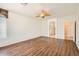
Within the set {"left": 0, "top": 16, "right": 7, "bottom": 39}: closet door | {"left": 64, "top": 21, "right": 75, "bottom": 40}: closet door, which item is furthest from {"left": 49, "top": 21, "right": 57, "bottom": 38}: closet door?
{"left": 0, "top": 16, "right": 7, "bottom": 39}: closet door

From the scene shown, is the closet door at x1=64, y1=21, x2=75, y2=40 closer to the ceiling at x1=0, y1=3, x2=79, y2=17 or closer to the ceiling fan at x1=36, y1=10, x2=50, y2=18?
the ceiling at x1=0, y1=3, x2=79, y2=17

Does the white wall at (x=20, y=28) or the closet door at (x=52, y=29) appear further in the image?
the closet door at (x=52, y=29)

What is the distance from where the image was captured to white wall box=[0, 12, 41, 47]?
141 cm

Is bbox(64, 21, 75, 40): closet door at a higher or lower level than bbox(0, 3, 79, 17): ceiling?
lower

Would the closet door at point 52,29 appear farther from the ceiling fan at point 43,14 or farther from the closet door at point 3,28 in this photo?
the closet door at point 3,28

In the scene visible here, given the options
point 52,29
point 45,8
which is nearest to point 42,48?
point 52,29

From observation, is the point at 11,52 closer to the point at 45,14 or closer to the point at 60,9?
the point at 45,14

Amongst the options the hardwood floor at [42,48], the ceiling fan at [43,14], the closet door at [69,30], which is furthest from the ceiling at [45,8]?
the hardwood floor at [42,48]

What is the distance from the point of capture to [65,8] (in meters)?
1.43

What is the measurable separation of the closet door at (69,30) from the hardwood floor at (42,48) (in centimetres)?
8

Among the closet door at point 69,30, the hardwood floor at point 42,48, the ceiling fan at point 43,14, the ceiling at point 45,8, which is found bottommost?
the hardwood floor at point 42,48

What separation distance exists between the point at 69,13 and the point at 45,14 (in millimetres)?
377

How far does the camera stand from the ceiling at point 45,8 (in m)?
1.38

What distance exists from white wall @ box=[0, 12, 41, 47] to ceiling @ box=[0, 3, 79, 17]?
0.08 metres
